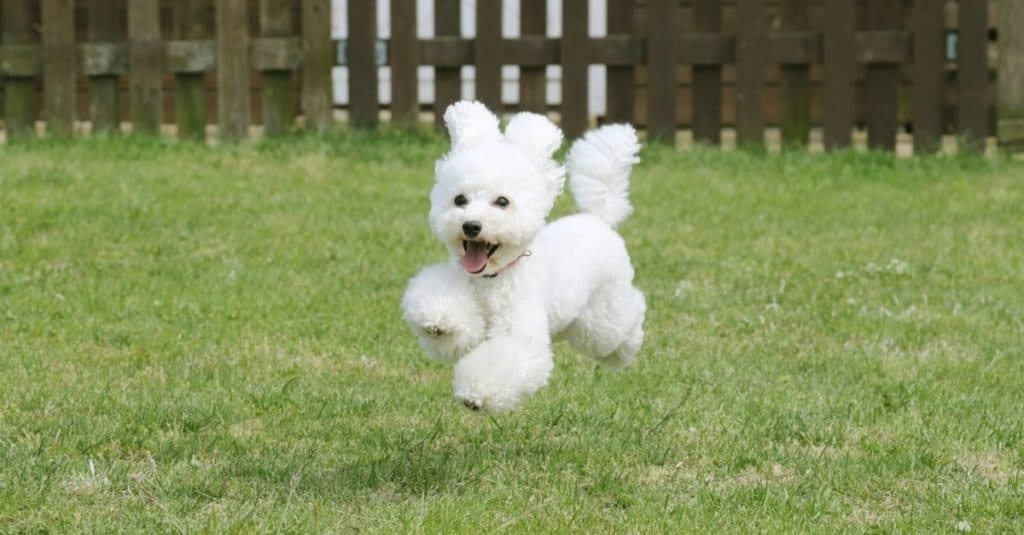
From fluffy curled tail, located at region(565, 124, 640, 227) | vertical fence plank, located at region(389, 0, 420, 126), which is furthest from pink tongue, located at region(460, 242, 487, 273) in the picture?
vertical fence plank, located at region(389, 0, 420, 126)

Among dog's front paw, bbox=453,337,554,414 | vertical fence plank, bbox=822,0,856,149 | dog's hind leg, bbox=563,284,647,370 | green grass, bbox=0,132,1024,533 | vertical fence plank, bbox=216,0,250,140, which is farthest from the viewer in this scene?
vertical fence plank, bbox=216,0,250,140

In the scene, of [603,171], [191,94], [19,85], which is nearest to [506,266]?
[603,171]

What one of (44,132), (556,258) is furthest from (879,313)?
(44,132)

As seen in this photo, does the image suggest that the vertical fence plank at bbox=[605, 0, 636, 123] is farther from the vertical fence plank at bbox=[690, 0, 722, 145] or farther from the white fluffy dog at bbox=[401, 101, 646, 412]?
the white fluffy dog at bbox=[401, 101, 646, 412]

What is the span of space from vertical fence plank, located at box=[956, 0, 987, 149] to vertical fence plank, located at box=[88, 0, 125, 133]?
5.75 metres

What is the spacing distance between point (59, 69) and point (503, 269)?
26.0ft

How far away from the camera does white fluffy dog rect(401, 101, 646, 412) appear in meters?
4.21

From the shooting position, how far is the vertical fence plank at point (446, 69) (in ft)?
37.5

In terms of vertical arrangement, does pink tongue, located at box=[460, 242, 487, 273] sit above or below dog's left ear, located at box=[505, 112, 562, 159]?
below

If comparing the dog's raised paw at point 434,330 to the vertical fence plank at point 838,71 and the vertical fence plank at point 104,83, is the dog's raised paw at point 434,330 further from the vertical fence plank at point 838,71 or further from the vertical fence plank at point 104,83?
the vertical fence plank at point 104,83

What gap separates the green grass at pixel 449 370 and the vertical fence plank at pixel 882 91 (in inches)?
34.3

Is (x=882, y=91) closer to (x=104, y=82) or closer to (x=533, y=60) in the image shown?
(x=533, y=60)

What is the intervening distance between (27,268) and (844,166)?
5.33 metres

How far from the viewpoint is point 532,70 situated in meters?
11.5
